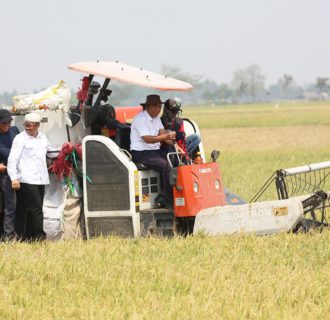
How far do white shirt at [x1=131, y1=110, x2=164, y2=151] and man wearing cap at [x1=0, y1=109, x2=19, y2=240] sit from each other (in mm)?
1497

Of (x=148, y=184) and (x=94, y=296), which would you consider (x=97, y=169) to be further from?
(x=94, y=296)

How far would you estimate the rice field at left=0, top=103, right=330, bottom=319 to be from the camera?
715cm

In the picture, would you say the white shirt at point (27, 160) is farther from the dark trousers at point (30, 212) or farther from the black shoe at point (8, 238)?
the black shoe at point (8, 238)

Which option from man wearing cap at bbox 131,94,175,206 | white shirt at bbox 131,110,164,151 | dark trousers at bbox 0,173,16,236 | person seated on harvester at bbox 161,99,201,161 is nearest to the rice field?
dark trousers at bbox 0,173,16,236

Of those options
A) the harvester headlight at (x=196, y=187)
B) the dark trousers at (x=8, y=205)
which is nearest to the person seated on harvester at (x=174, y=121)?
the harvester headlight at (x=196, y=187)

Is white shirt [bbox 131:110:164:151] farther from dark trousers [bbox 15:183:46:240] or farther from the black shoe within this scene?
the black shoe

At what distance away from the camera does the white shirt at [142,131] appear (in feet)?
36.7

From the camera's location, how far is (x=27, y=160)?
36.8 feet

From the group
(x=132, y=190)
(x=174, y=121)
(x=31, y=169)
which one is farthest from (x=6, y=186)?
(x=174, y=121)

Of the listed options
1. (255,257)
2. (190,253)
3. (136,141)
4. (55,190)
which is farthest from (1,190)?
(255,257)

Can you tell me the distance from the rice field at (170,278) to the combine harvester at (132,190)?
26cm

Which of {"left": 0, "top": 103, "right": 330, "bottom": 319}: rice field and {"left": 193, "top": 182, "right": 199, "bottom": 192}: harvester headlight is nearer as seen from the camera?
{"left": 0, "top": 103, "right": 330, "bottom": 319}: rice field

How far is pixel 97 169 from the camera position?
11.1m

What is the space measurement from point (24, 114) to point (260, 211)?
3.33 metres
